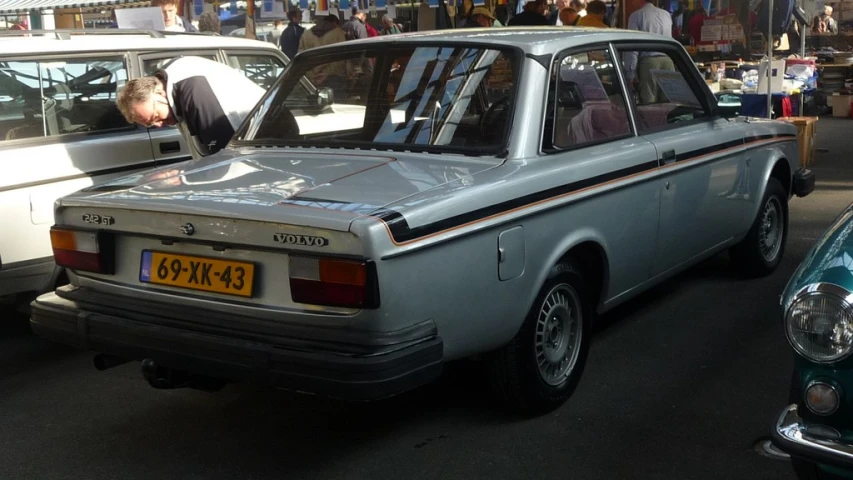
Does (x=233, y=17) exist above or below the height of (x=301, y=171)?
above

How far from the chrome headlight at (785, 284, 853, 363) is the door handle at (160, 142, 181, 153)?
4.05 metres

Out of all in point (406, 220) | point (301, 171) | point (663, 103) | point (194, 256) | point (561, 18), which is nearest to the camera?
point (406, 220)

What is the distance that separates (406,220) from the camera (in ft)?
10.5

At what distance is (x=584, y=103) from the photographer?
14.3 ft

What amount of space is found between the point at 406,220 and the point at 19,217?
2597 millimetres

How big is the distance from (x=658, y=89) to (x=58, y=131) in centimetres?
331

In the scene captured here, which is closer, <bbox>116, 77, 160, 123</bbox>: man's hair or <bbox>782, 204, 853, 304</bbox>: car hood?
<bbox>782, 204, 853, 304</bbox>: car hood

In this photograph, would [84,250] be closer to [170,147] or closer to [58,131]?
[58,131]

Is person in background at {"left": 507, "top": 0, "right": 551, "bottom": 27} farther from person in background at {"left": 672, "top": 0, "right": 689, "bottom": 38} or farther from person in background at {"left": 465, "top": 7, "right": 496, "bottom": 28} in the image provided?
person in background at {"left": 672, "top": 0, "right": 689, "bottom": 38}

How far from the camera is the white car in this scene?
488 cm

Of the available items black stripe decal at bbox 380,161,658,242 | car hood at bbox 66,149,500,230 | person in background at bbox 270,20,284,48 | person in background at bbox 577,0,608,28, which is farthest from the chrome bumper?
person in background at bbox 270,20,284,48

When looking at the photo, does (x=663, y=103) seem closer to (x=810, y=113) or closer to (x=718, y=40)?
(x=718, y=40)

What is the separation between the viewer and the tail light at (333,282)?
10.2 feet

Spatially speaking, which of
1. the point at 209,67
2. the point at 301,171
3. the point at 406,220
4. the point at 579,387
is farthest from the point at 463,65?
the point at 209,67
